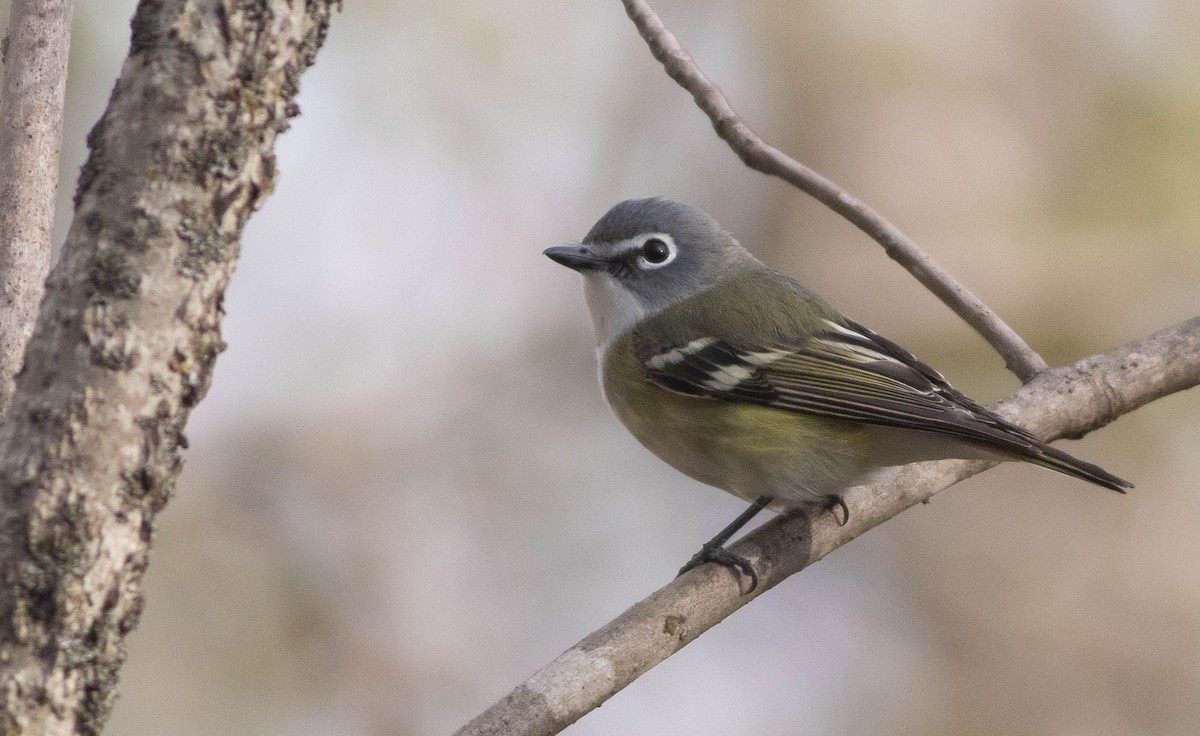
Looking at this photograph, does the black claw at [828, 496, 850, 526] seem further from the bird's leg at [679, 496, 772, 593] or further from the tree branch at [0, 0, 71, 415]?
the tree branch at [0, 0, 71, 415]

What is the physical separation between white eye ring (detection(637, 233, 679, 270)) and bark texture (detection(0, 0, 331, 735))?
3035mm

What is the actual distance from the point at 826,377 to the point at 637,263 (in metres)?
1.11

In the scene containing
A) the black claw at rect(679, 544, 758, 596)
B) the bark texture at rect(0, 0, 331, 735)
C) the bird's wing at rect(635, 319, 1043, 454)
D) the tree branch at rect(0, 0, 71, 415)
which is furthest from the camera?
the bird's wing at rect(635, 319, 1043, 454)

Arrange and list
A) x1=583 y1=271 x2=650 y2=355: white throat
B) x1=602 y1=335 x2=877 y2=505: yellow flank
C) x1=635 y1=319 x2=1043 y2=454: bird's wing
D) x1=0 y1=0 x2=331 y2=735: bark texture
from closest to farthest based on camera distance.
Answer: x1=0 y1=0 x2=331 y2=735: bark texture, x1=635 y1=319 x2=1043 y2=454: bird's wing, x1=602 y1=335 x2=877 y2=505: yellow flank, x1=583 y1=271 x2=650 y2=355: white throat

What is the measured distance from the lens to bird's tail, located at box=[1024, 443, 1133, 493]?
10.4ft

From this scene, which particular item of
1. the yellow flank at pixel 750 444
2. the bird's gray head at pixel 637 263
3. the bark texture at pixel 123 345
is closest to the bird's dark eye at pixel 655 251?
the bird's gray head at pixel 637 263

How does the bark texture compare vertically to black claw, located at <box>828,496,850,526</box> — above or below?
above

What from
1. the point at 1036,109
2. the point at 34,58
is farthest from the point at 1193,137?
the point at 34,58

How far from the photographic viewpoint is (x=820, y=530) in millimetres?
3855

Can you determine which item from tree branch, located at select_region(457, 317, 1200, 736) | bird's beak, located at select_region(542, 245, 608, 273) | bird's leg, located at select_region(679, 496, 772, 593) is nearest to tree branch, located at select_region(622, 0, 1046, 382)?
tree branch, located at select_region(457, 317, 1200, 736)

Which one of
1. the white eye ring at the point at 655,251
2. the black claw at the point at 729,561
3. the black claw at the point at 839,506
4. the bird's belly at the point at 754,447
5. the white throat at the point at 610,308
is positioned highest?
the white eye ring at the point at 655,251

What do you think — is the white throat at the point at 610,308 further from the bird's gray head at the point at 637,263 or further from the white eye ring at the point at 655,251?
the white eye ring at the point at 655,251

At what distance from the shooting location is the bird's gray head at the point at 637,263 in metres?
4.75

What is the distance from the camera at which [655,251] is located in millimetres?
4801
